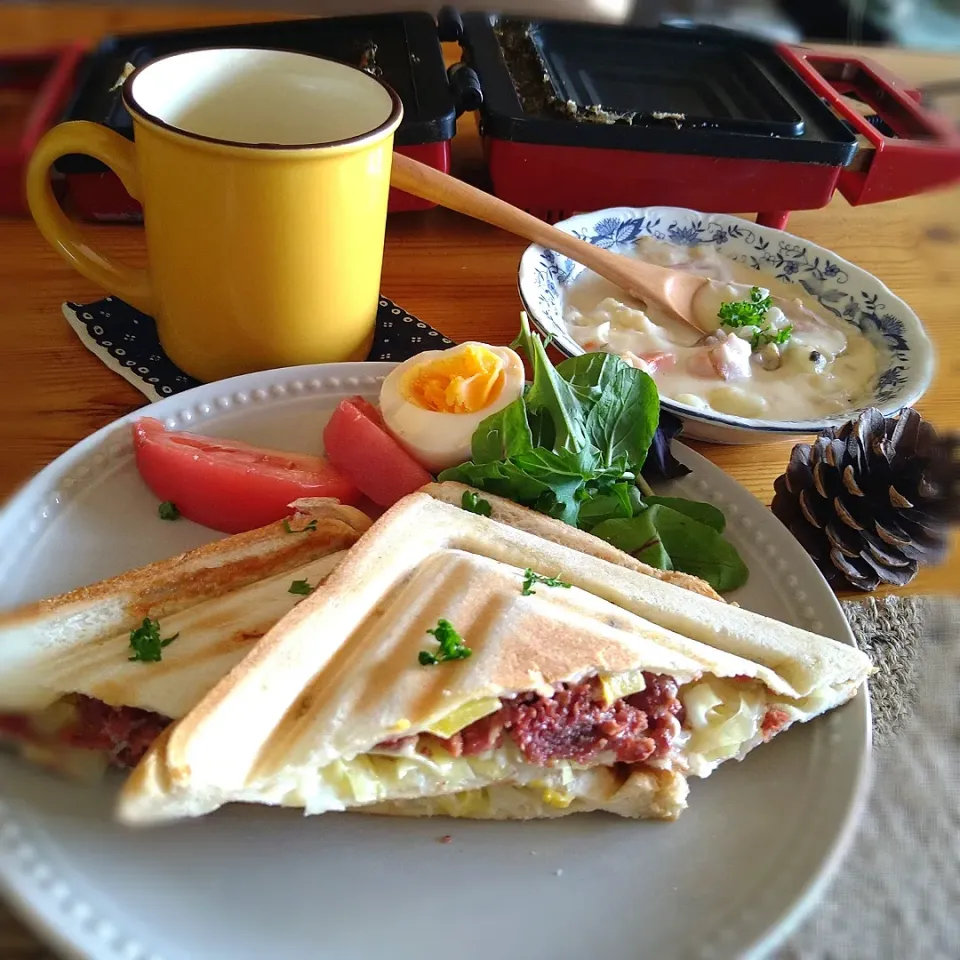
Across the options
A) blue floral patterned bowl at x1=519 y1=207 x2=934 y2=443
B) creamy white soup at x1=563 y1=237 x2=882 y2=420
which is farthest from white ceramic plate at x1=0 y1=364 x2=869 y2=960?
creamy white soup at x1=563 y1=237 x2=882 y2=420

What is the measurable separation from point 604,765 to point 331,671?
34cm

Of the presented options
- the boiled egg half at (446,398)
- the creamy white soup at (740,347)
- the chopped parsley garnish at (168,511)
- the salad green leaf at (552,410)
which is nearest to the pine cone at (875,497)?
the creamy white soup at (740,347)

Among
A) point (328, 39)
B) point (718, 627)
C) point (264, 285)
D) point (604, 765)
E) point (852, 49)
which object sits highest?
point (852, 49)

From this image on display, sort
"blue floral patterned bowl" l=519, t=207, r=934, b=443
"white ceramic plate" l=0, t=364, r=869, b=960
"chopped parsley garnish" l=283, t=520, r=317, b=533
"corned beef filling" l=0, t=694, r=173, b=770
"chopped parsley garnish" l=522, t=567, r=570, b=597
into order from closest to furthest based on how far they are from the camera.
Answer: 1. "white ceramic plate" l=0, t=364, r=869, b=960
2. "corned beef filling" l=0, t=694, r=173, b=770
3. "chopped parsley garnish" l=522, t=567, r=570, b=597
4. "chopped parsley garnish" l=283, t=520, r=317, b=533
5. "blue floral patterned bowl" l=519, t=207, r=934, b=443

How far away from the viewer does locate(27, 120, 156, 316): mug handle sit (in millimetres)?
1226

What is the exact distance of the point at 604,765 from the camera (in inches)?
38.7

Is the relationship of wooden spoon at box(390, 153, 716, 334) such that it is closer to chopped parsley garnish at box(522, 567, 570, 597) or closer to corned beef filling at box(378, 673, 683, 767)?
chopped parsley garnish at box(522, 567, 570, 597)

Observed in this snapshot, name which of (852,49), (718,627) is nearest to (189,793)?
(718,627)

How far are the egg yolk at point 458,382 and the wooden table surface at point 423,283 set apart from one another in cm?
40

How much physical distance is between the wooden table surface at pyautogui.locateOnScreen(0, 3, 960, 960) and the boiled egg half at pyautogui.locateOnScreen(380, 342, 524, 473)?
0.40 meters

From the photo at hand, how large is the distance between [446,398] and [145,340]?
A: 0.60 m

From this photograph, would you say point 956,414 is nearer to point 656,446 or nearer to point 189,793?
point 656,446

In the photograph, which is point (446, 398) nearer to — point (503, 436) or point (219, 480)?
point (503, 436)

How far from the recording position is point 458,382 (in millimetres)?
1262
